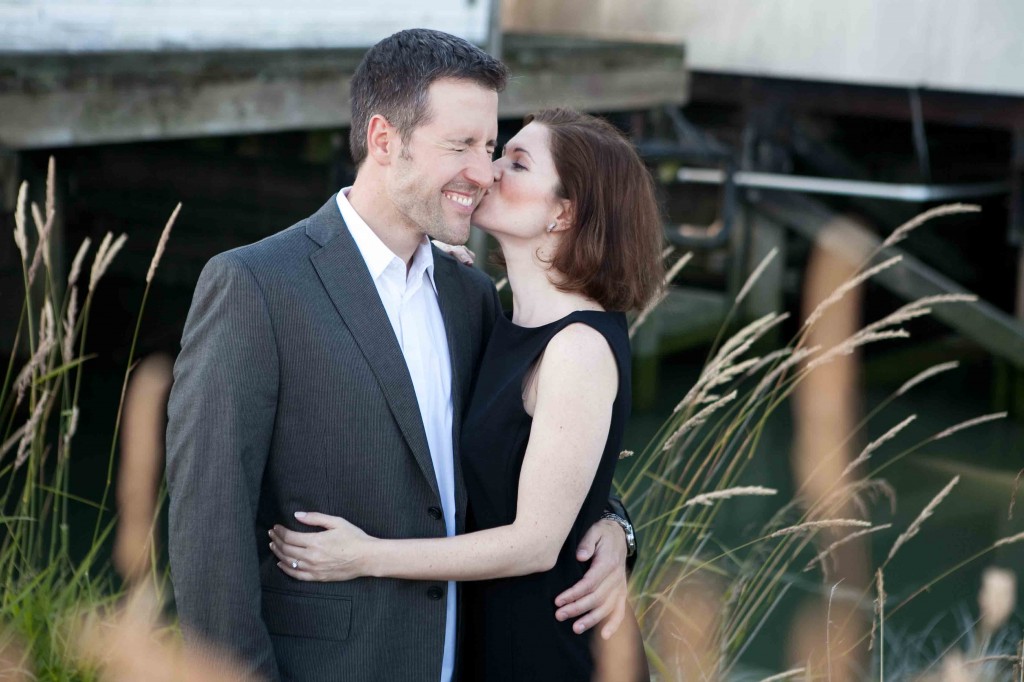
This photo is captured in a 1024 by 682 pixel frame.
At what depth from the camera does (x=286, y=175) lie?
859 centimetres

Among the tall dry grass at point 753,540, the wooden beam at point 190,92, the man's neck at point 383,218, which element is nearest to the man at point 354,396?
the man's neck at point 383,218

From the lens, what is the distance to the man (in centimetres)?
179

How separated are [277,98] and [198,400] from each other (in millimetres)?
4308

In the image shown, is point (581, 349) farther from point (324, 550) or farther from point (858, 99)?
point (858, 99)

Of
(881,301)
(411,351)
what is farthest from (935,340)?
(411,351)

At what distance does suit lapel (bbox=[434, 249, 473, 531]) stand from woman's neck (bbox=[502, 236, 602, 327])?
0.10m

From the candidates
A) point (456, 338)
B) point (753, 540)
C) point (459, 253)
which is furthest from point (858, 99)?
point (456, 338)

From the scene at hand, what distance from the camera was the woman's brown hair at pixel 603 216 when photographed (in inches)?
83.7

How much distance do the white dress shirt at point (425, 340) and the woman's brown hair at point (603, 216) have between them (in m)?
0.24

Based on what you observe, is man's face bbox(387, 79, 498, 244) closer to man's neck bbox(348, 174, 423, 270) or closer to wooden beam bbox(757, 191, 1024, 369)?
man's neck bbox(348, 174, 423, 270)

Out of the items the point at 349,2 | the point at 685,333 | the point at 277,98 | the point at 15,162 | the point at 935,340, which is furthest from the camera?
the point at 935,340

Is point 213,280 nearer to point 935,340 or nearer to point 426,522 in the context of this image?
point 426,522

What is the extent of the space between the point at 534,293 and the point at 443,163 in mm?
300

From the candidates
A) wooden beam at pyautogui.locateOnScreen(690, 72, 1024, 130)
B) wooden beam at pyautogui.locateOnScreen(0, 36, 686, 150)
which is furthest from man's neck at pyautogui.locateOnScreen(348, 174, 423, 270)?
wooden beam at pyautogui.locateOnScreen(690, 72, 1024, 130)
